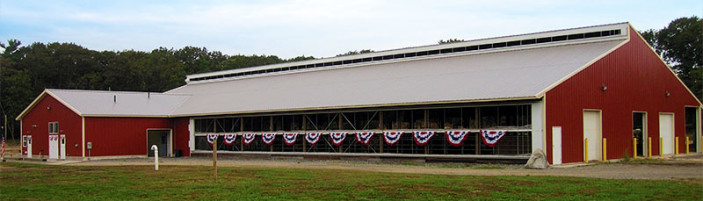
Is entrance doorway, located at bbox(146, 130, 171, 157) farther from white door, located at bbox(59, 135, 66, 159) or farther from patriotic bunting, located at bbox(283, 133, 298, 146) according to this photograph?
patriotic bunting, located at bbox(283, 133, 298, 146)

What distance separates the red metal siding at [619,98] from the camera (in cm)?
2855

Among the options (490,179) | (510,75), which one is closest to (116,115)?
(510,75)

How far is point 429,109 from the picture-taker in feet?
104

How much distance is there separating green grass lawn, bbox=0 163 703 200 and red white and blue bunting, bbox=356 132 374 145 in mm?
12879

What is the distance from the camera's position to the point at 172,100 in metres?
47.7

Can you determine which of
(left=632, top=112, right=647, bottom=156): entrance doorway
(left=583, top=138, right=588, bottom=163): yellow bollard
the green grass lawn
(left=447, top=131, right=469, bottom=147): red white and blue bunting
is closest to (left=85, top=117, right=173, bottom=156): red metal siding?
the green grass lawn

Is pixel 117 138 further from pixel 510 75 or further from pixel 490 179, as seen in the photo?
pixel 490 179

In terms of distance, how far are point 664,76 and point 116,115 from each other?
29781 mm

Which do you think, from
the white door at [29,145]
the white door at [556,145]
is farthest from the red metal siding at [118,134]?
the white door at [556,145]

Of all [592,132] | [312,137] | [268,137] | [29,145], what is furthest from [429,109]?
[29,145]

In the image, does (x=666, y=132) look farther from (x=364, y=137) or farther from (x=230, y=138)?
(x=230, y=138)

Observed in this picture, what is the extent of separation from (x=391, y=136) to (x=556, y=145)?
7637 mm

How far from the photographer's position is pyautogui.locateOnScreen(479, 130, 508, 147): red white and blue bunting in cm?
2838

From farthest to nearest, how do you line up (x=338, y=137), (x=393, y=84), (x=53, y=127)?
(x=53, y=127) → (x=393, y=84) → (x=338, y=137)
